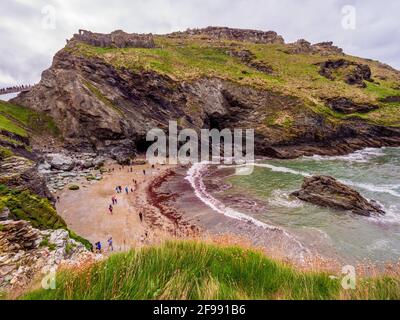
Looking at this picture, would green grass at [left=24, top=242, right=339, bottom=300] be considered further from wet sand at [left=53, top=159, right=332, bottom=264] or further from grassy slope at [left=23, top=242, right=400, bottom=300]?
wet sand at [left=53, top=159, right=332, bottom=264]

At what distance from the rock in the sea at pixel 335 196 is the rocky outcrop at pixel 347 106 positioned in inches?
2087

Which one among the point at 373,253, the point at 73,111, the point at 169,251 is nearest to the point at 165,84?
the point at 73,111

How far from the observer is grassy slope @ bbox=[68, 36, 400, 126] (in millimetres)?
73156

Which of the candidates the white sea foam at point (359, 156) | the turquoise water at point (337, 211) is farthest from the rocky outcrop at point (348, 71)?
the turquoise water at point (337, 211)

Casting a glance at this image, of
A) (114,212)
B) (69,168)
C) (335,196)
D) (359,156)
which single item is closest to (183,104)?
(69,168)

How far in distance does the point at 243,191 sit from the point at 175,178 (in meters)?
13.5

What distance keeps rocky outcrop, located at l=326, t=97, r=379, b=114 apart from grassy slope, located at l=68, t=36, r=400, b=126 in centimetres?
202

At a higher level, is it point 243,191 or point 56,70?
point 56,70

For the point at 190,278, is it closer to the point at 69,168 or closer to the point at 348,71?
the point at 69,168

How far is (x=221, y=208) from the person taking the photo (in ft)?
105

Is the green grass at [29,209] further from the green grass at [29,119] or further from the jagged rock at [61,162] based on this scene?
the green grass at [29,119]

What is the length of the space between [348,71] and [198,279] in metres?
114
